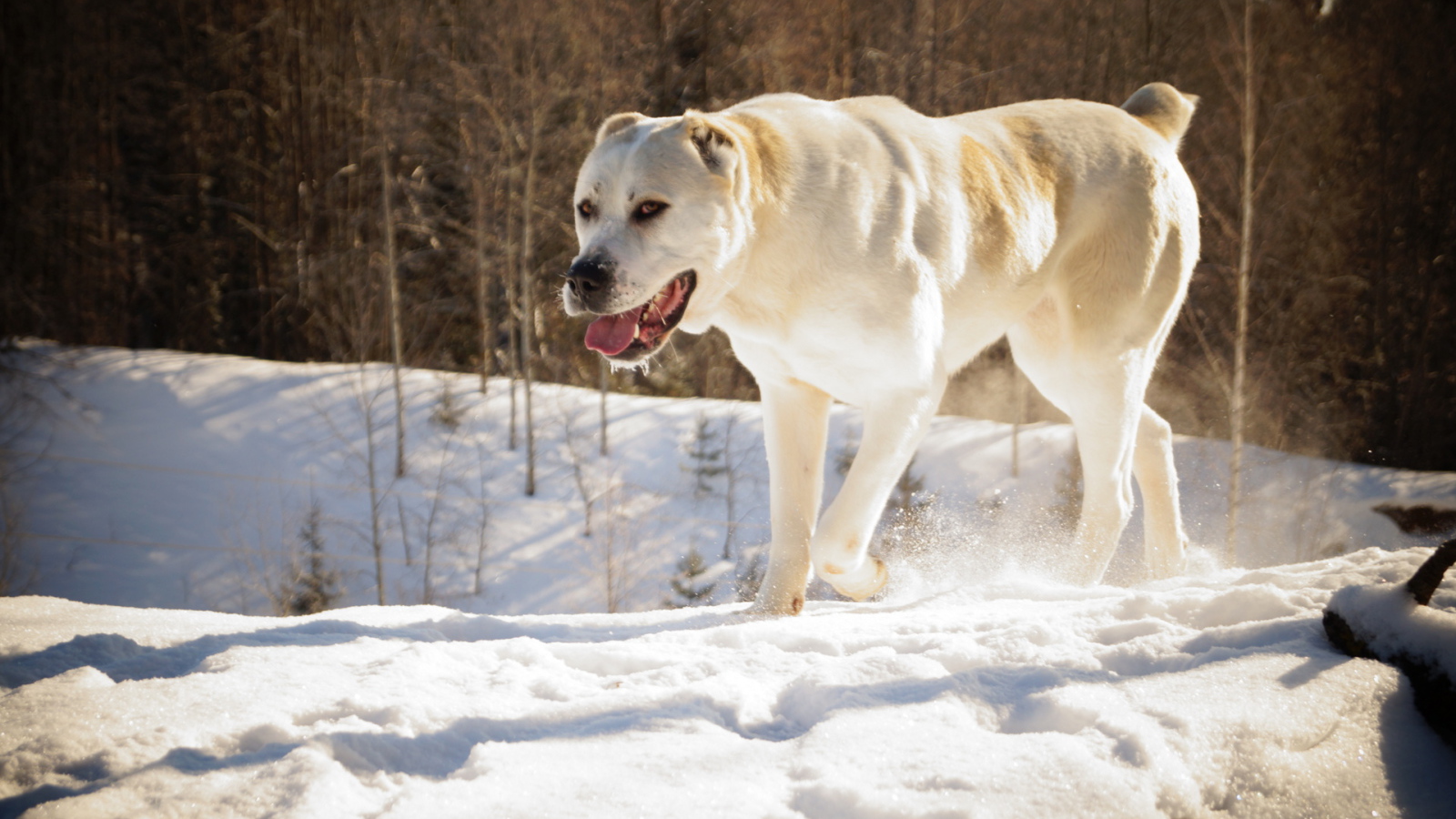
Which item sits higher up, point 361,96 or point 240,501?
point 361,96

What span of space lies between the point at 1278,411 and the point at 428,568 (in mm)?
12523

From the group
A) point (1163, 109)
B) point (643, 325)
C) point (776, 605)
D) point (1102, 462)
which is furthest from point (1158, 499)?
point (643, 325)

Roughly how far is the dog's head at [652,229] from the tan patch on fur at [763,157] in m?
0.09

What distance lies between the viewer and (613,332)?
2984 mm

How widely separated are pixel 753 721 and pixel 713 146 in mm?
1907

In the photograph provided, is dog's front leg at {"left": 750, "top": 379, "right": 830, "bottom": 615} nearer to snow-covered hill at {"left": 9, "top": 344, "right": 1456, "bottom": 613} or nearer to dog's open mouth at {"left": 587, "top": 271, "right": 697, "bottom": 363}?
dog's open mouth at {"left": 587, "top": 271, "right": 697, "bottom": 363}

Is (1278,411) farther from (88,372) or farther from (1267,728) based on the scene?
(88,372)

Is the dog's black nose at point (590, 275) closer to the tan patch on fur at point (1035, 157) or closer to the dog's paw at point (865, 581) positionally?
the dog's paw at point (865, 581)

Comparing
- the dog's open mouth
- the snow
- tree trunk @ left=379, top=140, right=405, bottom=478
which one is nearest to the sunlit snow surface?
the snow

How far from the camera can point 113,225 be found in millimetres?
16359

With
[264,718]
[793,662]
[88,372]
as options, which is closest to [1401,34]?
[793,662]

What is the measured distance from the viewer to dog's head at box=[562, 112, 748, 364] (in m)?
2.86

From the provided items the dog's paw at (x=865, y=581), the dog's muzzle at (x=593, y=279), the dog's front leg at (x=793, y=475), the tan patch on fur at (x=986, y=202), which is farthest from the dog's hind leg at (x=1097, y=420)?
the dog's muzzle at (x=593, y=279)

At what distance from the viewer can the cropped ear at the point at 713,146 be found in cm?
288
